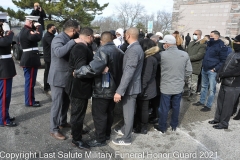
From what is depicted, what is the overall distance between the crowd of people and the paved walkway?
0.15m

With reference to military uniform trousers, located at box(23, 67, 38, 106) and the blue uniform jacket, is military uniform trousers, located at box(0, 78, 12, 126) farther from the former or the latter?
the blue uniform jacket

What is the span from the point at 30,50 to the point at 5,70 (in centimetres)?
105

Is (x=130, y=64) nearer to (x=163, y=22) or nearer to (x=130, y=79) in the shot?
(x=130, y=79)

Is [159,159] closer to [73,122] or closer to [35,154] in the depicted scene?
[73,122]

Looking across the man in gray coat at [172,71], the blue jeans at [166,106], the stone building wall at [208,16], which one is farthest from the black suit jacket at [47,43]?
the stone building wall at [208,16]

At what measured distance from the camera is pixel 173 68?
353 cm

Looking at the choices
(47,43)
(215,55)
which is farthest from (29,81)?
(215,55)

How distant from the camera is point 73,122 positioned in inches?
122

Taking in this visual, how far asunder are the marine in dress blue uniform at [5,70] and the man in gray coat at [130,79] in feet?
6.57

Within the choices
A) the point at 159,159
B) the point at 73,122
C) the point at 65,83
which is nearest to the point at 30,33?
the point at 65,83

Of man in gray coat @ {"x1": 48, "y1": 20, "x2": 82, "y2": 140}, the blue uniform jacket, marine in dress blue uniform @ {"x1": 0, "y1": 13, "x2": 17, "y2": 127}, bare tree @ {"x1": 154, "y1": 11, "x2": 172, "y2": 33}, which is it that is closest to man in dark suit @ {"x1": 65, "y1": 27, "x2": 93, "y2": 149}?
man in gray coat @ {"x1": 48, "y1": 20, "x2": 82, "y2": 140}

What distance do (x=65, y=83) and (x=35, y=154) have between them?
1.14 m

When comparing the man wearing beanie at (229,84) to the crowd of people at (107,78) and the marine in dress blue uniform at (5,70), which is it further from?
the marine in dress blue uniform at (5,70)

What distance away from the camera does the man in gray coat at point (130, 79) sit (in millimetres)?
2966
